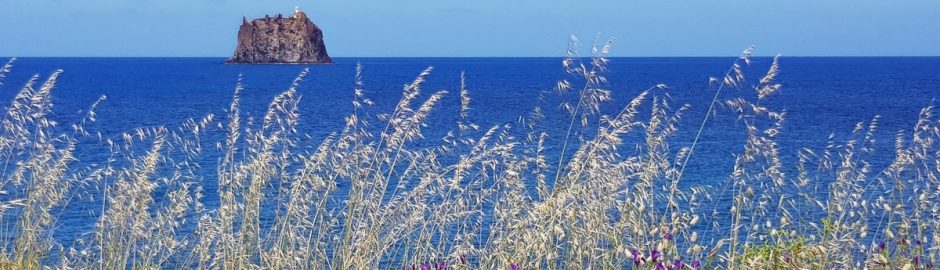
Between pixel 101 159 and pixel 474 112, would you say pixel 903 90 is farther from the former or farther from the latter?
pixel 101 159

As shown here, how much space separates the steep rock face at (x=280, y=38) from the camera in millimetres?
168625

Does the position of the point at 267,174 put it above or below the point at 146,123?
above

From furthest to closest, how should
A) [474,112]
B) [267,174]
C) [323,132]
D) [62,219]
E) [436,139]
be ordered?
[474,112], [323,132], [436,139], [62,219], [267,174]

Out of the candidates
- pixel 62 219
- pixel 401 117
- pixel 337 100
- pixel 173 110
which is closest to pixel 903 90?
pixel 337 100

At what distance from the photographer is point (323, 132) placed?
3312 cm

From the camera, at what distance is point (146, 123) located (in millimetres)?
42969

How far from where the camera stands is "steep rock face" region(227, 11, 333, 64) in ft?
553

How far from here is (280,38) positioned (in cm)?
16800

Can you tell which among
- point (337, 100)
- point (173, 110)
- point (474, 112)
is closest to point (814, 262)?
point (474, 112)

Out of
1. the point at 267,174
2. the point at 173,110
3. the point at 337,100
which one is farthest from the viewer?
the point at 337,100

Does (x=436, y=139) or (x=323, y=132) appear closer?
(x=436, y=139)

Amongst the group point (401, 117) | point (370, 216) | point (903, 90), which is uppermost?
point (401, 117)

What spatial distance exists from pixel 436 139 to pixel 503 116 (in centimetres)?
1619

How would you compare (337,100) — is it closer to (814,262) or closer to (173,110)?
(173,110)
